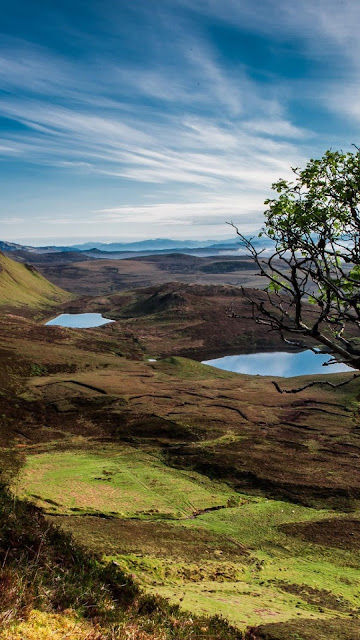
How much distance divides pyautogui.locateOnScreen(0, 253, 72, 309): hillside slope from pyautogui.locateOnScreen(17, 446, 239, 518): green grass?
108 m

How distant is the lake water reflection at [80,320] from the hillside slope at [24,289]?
10.5 m

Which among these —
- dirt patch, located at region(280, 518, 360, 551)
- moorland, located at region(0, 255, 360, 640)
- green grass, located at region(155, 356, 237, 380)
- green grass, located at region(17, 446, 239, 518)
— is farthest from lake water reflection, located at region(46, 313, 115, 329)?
dirt patch, located at region(280, 518, 360, 551)

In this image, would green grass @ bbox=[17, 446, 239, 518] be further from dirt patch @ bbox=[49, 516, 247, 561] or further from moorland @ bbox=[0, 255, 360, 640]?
dirt patch @ bbox=[49, 516, 247, 561]

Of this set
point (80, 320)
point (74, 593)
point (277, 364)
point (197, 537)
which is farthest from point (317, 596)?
point (80, 320)

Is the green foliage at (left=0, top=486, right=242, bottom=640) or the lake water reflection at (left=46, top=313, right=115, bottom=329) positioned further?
the lake water reflection at (left=46, top=313, right=115, bottom=329)

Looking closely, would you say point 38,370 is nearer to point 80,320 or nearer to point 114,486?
point 114,486

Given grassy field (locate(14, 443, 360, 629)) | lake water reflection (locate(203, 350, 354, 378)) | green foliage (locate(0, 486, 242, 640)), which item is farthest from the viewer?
lake water reflection (locate(203, 350, 354, 378))

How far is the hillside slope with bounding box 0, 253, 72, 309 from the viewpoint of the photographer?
136500 millimetres

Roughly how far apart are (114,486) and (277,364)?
69272 mm

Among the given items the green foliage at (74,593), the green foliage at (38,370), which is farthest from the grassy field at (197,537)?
the green foliage at (38,370)

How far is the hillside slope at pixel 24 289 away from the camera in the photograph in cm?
13650

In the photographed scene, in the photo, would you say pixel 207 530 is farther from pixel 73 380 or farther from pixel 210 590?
pixel 73 380

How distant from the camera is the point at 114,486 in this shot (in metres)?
24.1

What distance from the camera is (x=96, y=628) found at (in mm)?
7664
